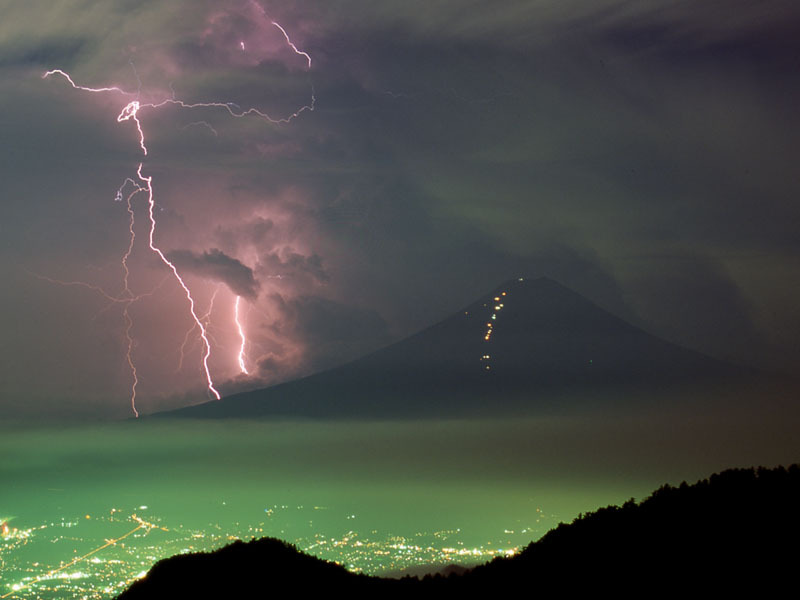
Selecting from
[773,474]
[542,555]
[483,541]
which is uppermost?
[773,474]

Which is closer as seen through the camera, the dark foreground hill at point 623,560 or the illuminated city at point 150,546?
the dark foreground hill at point 623,560

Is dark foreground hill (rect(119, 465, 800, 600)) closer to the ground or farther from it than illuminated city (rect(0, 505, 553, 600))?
farther from it

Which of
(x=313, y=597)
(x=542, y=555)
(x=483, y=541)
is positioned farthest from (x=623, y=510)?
(x=483, y=541)

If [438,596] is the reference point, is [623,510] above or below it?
above

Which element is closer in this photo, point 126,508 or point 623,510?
point 623,510

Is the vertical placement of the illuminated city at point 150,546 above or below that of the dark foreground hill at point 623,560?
below

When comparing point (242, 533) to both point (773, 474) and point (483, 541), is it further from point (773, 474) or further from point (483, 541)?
point (773, 474)

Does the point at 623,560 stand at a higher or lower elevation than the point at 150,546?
higher

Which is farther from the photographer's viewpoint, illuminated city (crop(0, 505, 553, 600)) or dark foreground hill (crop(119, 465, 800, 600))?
illuminated city (crop(0, 505, 553, 600))
